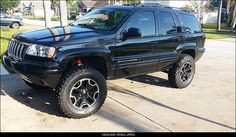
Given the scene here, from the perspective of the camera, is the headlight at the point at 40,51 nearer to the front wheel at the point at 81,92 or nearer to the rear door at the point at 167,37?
the front wheel at the point at 81,92

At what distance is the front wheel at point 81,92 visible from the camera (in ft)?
14.7

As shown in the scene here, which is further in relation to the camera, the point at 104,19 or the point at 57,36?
the point at 104,19

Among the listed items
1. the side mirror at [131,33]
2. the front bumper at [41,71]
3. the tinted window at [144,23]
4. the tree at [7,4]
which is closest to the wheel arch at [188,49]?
the tinted window at [144,23]

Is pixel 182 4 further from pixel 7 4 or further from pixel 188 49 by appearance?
pixel 188 49

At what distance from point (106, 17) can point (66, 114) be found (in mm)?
2007

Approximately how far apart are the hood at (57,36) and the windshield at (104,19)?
1.00ft

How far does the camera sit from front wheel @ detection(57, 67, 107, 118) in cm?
448

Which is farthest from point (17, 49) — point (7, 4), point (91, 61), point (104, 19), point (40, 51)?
point (7, 4)

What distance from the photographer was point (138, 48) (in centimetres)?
540

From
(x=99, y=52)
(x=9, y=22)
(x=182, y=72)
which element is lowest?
(x=182, y=72)

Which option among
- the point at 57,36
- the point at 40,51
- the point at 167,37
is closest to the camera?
the point at 40,51

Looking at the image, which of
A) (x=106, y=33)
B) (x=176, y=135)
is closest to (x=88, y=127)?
(x=176, y=135)

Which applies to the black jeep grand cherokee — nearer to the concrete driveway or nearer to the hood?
the hood

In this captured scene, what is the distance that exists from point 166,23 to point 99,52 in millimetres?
1934
